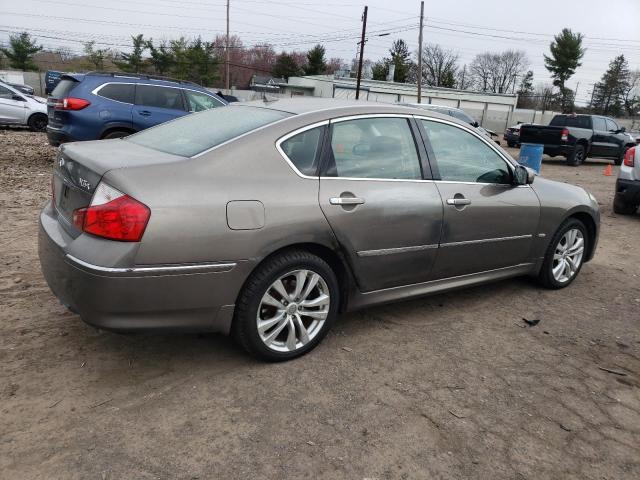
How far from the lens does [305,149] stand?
129 inches

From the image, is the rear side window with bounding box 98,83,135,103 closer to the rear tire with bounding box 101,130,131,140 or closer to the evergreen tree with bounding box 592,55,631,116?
the rear tire with bounding box 101,130,131,140

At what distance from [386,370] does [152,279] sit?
1.51 metres

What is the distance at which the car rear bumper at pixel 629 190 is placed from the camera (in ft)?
27.5

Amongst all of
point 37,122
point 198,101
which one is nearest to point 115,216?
point 198,101

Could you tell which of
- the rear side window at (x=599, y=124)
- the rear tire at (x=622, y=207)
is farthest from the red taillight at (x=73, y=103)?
the rear side window at (x=599, y=124)

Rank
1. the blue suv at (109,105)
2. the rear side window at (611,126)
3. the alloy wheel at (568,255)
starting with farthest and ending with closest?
the rear side window at (611,126), the blue suv at (109,105), the alloy wheel at (568,255)

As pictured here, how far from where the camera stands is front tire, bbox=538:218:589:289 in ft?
15.8

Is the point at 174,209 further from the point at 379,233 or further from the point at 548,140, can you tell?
the point at 548,140

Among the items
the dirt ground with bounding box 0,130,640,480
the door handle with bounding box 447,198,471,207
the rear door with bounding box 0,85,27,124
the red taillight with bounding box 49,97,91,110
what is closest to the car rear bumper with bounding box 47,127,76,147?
the red taillight with bounding box 49,97,91,110

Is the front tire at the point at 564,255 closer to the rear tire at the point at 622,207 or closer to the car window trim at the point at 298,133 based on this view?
the car window trim at the point at 298,133

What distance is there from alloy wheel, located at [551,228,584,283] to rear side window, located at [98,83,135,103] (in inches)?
294

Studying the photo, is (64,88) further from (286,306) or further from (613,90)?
(613,90)

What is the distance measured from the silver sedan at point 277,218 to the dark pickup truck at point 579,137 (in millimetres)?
14729

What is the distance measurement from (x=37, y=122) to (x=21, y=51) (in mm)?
44382
